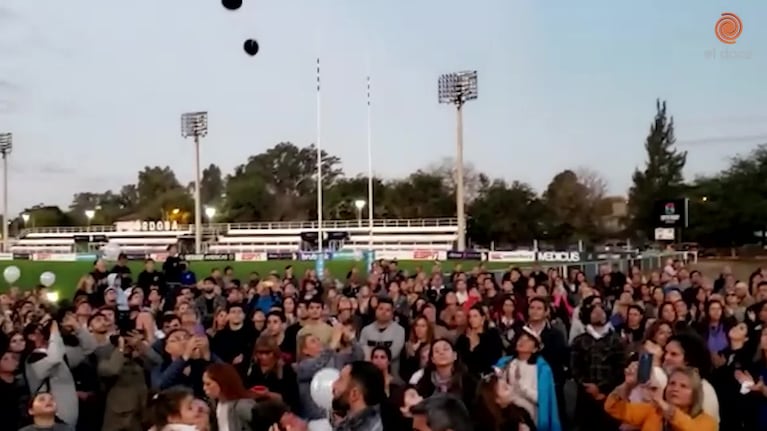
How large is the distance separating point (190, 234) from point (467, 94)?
35.5m

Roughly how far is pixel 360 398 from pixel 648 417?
1965 millimetres

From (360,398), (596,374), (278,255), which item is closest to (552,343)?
(596,374)

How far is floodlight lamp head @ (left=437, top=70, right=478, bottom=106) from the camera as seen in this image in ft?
140

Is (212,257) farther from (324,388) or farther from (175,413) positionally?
(175,413)

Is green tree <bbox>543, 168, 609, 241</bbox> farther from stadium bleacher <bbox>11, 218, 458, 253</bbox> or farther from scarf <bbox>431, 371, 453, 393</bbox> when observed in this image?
scarf <bbox>431, 371, 453, 393</bbox>

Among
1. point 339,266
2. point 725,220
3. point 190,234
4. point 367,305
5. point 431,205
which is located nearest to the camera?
point 367,305

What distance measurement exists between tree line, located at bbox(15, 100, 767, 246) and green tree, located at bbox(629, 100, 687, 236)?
8cm

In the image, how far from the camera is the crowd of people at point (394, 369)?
4305 mm

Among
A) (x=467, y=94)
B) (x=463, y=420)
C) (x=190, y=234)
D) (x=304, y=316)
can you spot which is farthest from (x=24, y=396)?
(x=190, y=234)

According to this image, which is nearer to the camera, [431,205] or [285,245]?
[285,245]

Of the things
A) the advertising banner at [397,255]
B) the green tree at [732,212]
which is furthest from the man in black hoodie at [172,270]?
the green tree at [732,212]

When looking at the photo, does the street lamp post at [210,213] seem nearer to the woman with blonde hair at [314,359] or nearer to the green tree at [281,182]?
the green tree at [281,182]

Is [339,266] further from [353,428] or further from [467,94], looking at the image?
[353,428]

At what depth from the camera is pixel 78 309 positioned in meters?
7.99
